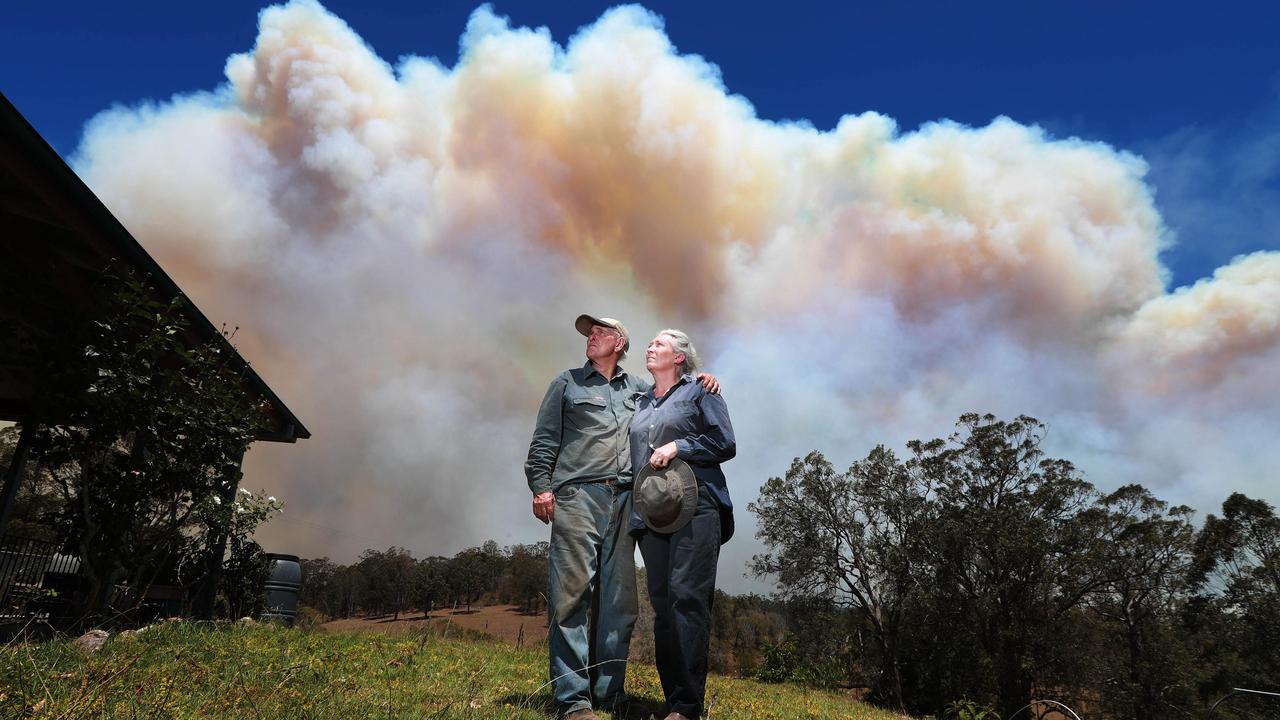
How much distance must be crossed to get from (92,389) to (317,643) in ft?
10.6

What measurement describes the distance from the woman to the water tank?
8.86 m

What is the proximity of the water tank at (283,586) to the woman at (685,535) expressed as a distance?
886 cm

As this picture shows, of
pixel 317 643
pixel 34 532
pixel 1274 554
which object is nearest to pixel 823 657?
pixel 1274 554

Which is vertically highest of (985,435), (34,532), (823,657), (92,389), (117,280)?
(985,435)

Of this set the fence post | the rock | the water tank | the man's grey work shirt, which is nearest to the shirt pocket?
the man's grey work shirt

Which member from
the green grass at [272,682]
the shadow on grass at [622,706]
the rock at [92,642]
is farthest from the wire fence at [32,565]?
the shadow on grass at [622,706]

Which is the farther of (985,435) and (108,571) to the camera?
(985,435)

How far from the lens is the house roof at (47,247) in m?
5.12

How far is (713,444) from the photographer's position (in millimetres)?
3545

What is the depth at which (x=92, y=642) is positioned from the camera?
183 inches

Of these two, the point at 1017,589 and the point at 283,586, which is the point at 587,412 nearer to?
the point at 283,586

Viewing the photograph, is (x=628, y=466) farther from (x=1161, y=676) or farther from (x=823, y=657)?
(x=1161, y=676)

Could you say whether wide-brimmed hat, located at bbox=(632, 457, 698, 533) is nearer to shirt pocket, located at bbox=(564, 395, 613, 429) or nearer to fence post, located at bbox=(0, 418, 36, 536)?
shirt pocket, located at bbox=(564, 395, 613, 429)

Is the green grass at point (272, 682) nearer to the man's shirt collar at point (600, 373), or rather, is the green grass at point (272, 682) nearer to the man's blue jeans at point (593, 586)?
the man's blue jeans at point (593, 586)
